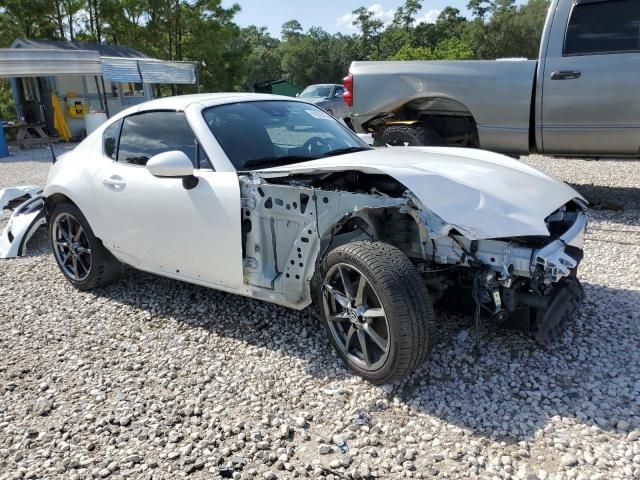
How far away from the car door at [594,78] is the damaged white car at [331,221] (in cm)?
293

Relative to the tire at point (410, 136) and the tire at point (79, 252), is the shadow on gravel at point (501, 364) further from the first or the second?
the tire at point (410, 136)

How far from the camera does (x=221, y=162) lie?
11.6 feet

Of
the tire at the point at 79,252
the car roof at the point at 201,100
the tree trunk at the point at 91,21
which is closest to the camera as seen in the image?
the car roof at the point at 201,100

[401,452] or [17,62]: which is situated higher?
[17,62]

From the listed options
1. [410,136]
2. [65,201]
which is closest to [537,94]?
[410,136]

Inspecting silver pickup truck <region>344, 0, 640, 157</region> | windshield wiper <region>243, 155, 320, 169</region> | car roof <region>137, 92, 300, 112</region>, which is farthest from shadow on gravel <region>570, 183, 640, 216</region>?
car roof <region>137, 92, 300, 112</region>

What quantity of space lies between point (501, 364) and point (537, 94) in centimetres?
425

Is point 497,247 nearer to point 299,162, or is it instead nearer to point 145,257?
point 299,162

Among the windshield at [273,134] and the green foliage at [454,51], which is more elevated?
the green foliage at [454,51]

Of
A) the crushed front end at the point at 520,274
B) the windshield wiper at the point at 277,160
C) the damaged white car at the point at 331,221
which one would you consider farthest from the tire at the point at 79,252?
the crushed front end at the point at 520,274

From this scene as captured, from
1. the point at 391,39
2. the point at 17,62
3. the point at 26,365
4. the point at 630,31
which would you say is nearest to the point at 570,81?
the point at 630,31

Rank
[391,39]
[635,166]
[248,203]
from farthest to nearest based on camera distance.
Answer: [391,39]
[635,166]
[248,203]

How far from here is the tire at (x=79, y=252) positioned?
4.45 meters

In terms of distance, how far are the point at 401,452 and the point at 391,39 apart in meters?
67.1
